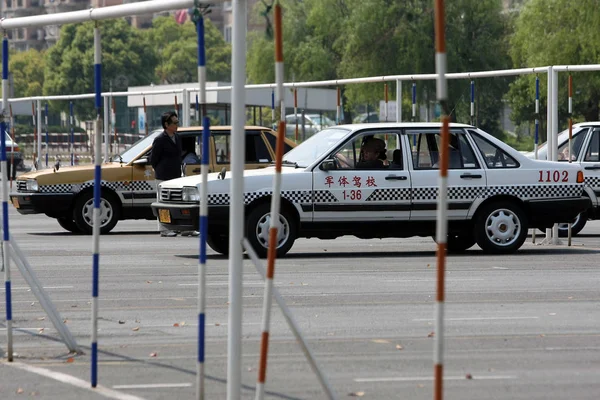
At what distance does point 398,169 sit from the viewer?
16750mm

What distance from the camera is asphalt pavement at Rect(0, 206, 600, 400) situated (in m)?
8.23

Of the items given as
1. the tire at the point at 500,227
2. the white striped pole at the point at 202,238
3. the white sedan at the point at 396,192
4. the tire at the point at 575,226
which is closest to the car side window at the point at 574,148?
the tire at the point at 575,226

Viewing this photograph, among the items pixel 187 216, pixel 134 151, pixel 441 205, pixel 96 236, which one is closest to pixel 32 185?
pixel 134 151

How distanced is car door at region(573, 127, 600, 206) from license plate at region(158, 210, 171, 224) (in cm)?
646

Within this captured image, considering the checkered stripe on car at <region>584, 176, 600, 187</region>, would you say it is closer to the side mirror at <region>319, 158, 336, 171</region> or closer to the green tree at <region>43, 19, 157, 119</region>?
the side mirror at <region>319, 158, 336, 171</region>

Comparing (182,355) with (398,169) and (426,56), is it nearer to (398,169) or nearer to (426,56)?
(398,169)

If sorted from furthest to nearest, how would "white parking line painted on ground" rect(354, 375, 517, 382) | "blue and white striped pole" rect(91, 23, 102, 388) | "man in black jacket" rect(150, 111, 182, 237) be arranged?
A: "man in black jacket" rect(150, 111, 182, 237) → "white parking line painted on ground" rect(354, 375, 517, 382) → "blue and white striped pole" rect(91, 23, 102, 388)

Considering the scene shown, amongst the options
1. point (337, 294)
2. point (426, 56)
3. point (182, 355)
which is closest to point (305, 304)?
point (337, 294)

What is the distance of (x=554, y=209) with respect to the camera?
55.9ft

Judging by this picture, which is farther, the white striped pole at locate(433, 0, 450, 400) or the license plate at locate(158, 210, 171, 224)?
the license plate at locate(158, 210, 171, 224)

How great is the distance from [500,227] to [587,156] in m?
3.61

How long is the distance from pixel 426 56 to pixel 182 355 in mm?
50054

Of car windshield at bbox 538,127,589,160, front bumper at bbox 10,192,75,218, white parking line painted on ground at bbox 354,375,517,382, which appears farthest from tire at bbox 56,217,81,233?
white parking line painted on ground at bbox 354,375,517,382

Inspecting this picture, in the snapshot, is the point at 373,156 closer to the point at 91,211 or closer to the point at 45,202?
the point at 91,211
